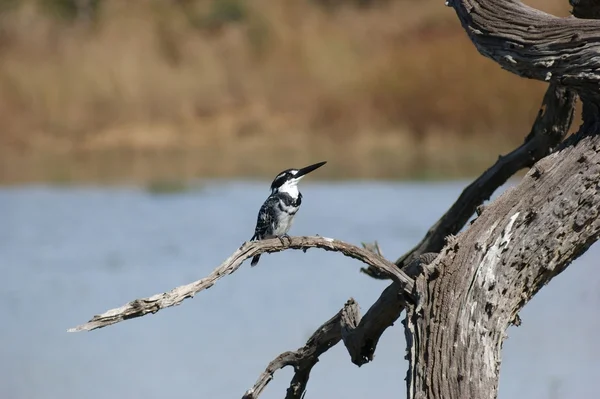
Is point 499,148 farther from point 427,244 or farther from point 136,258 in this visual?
point 427,244

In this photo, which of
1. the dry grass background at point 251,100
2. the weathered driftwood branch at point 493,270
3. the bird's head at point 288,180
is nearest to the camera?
the weathered driftwood branch at point 493,270

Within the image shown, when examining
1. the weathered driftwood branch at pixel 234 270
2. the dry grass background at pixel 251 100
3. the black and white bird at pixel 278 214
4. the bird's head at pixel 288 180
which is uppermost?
the dry grass background at pixel 251 100

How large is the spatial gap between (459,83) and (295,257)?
632 centimetres

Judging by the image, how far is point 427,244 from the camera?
19.2ft

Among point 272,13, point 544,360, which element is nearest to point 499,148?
point 272,13

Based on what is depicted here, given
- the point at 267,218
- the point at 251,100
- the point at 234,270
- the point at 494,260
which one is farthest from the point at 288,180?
the point at 251,100

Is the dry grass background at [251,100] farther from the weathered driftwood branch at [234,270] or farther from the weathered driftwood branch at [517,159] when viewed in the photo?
the weathered driftwood branch at [234,270]

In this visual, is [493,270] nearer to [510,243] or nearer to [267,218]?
[510,243]

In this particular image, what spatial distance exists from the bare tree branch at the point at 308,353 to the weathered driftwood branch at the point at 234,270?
563 millimetres

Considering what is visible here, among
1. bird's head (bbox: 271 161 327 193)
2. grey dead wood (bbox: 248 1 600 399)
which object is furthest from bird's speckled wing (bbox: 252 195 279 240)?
grey dead wood (bbox: 248 1 600 399)

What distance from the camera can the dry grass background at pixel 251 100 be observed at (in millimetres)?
17438

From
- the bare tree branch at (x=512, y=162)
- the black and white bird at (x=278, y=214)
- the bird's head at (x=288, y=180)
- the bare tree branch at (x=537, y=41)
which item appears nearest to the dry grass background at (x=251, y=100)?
the bird's head at (x=288, y=180)

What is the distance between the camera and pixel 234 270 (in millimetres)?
4508

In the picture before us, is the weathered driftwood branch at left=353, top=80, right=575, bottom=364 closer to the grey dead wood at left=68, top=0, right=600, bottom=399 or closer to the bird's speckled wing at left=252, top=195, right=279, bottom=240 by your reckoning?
the bird's speckled wing at left=252, top=195, right=279, bottom=240
